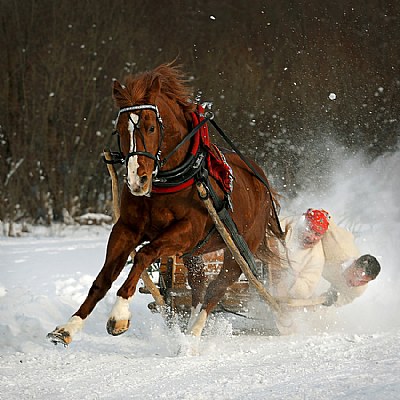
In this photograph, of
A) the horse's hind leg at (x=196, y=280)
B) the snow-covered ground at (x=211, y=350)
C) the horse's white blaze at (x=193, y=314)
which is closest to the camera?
the snow-covered ground at (x=211, y=350)

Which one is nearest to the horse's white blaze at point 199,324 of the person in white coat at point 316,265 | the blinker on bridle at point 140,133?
the person in white coat at point 316,265

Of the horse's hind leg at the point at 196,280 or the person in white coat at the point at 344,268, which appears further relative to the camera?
the person in white coat at the point at 344,268

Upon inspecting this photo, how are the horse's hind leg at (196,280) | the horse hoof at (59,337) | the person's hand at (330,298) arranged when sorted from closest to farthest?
the horse hoof at (59,337)
the horse's hind leg at (196,280)
the person's hand at (330,298)

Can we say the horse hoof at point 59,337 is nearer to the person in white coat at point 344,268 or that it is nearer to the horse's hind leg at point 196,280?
the horse's hind leg at point 196,280

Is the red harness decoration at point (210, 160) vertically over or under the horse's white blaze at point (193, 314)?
over

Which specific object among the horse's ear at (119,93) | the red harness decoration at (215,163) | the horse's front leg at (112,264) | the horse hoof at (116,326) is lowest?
the horse hoof at (116,326)

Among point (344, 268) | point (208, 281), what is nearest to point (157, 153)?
point (208, 281)

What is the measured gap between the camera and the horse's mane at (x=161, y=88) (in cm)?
472

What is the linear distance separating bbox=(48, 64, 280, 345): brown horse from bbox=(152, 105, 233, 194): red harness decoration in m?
0.01

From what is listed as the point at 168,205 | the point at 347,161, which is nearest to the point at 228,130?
the point at 347,161

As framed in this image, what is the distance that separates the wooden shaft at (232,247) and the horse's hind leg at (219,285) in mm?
291

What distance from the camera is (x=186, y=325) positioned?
6328 millimetres

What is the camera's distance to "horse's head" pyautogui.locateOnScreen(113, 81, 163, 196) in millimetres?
4500

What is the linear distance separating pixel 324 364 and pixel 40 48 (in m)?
14.0
